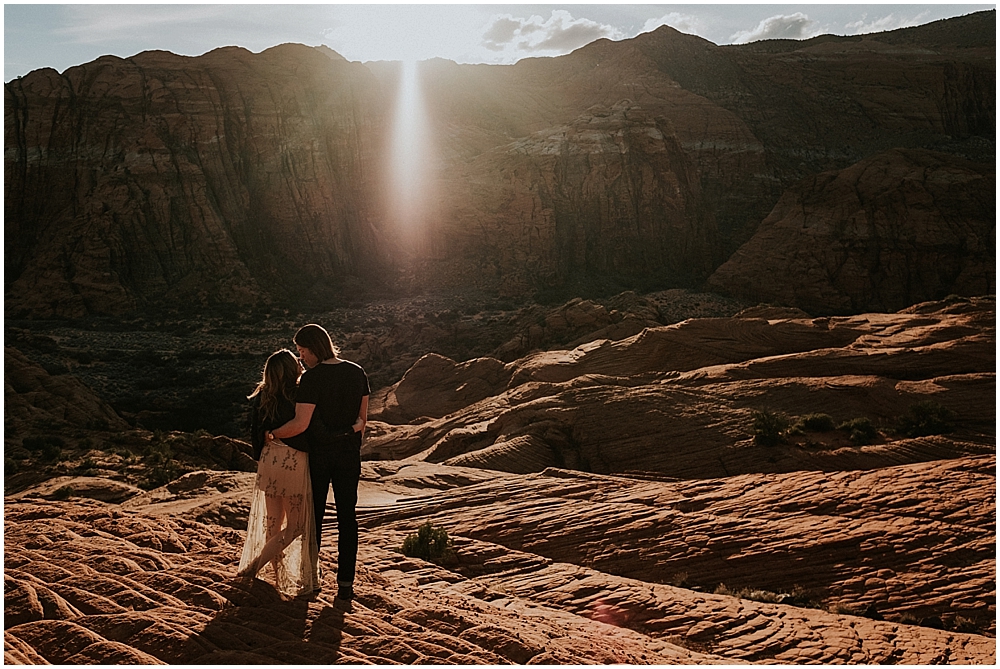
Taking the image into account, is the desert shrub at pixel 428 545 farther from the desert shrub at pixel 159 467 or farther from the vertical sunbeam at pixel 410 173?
the vertical sunbeam at pixel 410 173

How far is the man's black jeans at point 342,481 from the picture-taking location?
562cm

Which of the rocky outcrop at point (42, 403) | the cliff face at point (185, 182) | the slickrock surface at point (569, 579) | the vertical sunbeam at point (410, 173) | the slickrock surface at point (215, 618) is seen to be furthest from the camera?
the vertical sunbeam at point (410, 173)

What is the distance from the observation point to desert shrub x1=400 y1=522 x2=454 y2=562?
873 centimetres

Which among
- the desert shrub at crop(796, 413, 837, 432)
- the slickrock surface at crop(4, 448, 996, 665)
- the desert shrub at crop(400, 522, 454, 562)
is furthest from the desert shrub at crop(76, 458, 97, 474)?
the desert shrub at crop(796, 413, 837, 432)

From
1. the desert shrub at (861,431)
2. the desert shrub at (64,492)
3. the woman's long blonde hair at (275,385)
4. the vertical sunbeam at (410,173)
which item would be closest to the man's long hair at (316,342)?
the woman's long blonde hair at (275,385)

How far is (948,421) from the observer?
1376 centimetres

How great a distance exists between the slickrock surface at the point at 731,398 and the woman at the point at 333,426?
9039 mm

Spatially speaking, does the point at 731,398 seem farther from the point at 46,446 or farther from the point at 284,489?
the point at 46,446

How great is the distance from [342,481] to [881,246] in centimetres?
4896

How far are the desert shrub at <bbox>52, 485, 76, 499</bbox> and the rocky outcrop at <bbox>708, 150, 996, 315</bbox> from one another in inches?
1655

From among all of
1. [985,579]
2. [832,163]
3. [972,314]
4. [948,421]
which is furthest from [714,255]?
[985,579]

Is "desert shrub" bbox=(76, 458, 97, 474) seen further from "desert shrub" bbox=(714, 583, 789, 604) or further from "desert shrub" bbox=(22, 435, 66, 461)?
"desert shrub" bbox=(714, 583, 789, 604)

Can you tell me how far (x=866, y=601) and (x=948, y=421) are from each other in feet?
25.6

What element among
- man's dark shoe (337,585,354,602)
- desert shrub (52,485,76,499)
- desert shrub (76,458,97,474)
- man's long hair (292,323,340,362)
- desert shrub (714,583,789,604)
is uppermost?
man's long hair (292,323,340,362)
